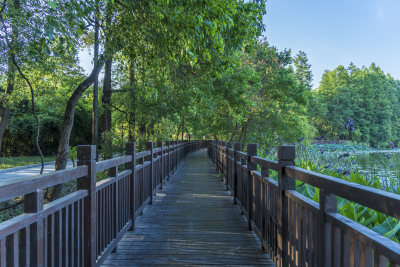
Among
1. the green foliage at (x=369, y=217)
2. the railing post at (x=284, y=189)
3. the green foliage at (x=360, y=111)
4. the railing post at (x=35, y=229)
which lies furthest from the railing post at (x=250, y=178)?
the green foliage at (x=360, y=111)

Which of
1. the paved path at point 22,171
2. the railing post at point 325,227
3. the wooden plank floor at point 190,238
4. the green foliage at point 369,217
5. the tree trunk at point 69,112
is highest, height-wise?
the tree trunk at point 69,112

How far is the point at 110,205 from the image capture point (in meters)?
2.92

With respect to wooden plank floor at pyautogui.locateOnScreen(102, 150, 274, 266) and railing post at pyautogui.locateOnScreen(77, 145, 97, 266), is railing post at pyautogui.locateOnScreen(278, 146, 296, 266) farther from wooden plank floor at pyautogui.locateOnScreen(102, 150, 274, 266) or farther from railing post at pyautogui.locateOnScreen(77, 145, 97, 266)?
railing post at pyautogui.locateOnScreen(77, 145, 97, 266)

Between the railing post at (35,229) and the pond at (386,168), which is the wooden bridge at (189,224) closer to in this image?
the railing post at (35,229)

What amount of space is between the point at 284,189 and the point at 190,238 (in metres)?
1.82

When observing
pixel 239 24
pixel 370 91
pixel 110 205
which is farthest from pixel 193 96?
pixel 370 91

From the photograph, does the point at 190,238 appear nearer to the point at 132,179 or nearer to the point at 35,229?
the point at 132,179

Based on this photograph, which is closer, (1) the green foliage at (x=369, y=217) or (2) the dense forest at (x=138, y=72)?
(1) the green foliage at (x=369, y=217)

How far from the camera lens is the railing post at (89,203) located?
2.28 metres

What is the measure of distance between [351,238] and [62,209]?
1855 millimetres

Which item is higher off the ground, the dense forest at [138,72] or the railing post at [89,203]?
the dense forest at [138,72]

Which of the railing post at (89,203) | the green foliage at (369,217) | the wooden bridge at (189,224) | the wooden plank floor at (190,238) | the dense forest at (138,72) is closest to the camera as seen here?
the wooden bridge at (189,224)

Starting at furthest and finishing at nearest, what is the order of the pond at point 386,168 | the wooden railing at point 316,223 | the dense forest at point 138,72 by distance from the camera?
the pond at point 386,168, the dense forest at point 138,72, the wooden railing at point 316,223

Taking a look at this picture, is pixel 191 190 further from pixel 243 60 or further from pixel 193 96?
pixel 243 60
